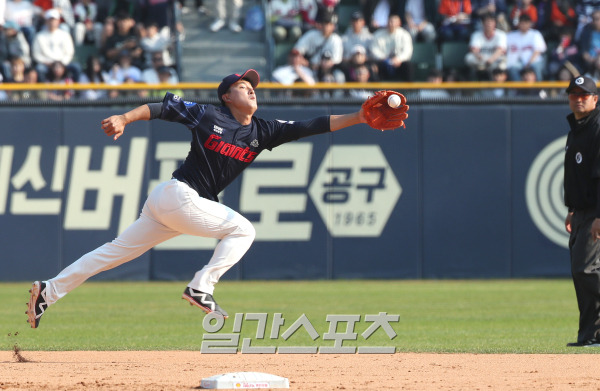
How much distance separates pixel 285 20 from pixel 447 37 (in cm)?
289

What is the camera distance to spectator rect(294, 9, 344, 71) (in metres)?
17.0

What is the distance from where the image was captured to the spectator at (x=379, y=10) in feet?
59.0

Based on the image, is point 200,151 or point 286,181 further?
point 286,181

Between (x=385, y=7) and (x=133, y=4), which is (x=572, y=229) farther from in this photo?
(x=133, y=4)

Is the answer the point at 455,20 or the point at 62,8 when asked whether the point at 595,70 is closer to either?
the point at 455,20

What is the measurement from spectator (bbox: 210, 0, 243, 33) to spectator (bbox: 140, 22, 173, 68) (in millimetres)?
1124

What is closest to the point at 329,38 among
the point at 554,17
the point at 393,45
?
the point at 393,45

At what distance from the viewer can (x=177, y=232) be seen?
7.50 metres

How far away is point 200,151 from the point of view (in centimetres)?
737

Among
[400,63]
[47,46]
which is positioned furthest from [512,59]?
[47,46]

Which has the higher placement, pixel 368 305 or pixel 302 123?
pixel 302 123

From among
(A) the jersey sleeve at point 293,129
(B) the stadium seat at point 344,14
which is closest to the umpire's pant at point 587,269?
(A) the jersey sleeve at point 293,129

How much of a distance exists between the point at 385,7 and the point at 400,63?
1.73 metres

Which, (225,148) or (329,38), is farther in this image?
(329,38)
